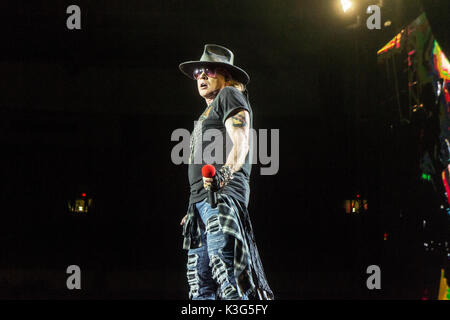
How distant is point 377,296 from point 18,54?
12.1 ft

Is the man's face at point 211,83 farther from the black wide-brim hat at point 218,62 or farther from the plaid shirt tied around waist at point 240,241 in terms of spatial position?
the plaid shirt tied around waist at point 240,241

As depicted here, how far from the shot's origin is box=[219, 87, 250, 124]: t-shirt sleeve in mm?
2127

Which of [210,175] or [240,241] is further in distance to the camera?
[240,241]

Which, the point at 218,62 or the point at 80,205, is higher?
the point at 218,62

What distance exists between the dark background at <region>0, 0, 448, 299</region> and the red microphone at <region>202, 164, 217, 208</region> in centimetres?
153

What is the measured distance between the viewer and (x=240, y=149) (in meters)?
2.05

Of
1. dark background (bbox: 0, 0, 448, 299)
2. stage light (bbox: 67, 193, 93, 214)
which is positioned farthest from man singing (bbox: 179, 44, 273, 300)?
stage light (bbox: 67, 193, 93, 214)

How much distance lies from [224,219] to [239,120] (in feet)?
1.79

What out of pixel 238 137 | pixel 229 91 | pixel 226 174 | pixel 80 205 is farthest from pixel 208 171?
pixel 80 205

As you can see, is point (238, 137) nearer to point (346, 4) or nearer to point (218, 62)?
point (218, 62)

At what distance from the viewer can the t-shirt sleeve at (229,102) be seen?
2.13 meters

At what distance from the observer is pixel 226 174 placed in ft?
6.46
